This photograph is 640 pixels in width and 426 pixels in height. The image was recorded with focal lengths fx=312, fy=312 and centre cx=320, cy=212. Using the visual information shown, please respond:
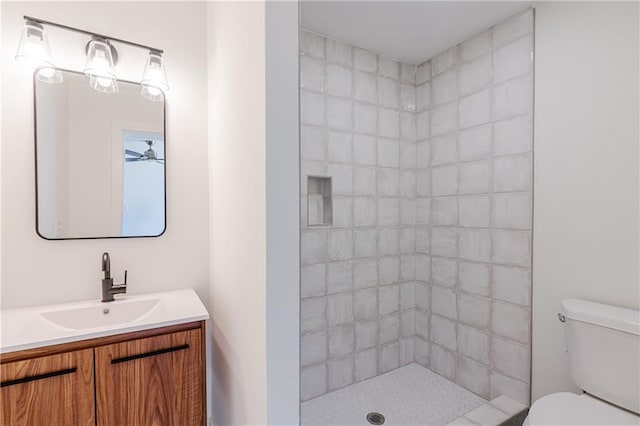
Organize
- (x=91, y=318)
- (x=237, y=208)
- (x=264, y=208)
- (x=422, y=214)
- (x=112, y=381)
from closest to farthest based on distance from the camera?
(x=264, y=208)
(x=112, y=381)
(x=237, y=208)
(x=91, y=318)
(x=422, y=214)

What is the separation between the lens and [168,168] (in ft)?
5.38

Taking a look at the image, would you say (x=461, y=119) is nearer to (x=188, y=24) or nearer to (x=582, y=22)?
(x=582, y=22)

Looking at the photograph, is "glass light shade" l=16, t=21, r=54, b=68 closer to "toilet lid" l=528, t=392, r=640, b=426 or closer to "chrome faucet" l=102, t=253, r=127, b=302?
"chrome faucet" l=102, t=253, r=127, b=302

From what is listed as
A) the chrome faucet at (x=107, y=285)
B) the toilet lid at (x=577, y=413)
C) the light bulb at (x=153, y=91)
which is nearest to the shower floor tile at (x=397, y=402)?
the toilet lid at (x=577, y=413)

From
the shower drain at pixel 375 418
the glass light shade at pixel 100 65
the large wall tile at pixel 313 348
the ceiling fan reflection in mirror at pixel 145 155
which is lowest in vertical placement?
the shower drain at pixel 375 418

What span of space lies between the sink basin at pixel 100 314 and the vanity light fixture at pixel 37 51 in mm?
1016

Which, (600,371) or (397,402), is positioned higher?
(600,371)

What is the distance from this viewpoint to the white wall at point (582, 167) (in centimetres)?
141

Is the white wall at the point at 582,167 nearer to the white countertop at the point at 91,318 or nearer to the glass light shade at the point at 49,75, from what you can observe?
the white countertop at the point at 91,318

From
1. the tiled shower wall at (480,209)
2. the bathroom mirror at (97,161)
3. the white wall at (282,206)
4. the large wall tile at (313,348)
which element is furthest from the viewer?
the large wall tile at (313,348)

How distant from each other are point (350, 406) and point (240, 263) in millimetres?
1359

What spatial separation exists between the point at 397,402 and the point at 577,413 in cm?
100

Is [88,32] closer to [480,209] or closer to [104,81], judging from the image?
[104,81]

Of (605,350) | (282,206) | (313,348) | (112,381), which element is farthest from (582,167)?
(112,381)
